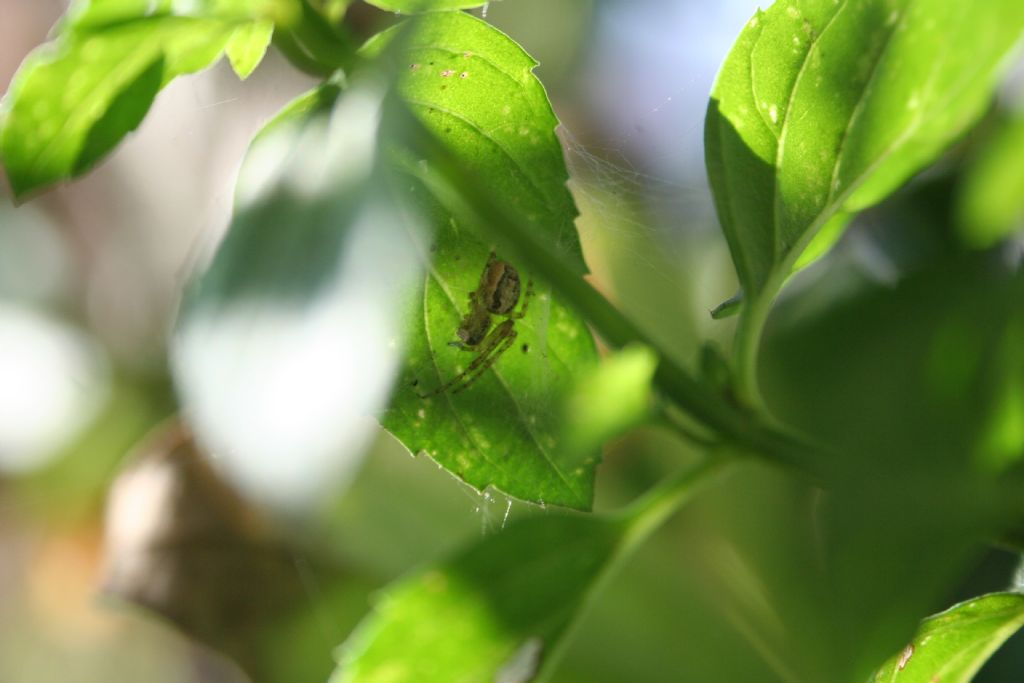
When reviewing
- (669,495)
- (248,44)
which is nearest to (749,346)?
(669,495)

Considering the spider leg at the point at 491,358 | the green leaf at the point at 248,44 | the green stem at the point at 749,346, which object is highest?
the green leaf at the point at 248,44

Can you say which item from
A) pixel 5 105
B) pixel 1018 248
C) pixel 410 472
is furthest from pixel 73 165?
pixel 410 472

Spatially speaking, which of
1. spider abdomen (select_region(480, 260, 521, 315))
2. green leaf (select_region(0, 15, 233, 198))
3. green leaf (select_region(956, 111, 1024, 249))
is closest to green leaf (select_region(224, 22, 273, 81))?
green leaf (select_region(0, 15, 233, 198))

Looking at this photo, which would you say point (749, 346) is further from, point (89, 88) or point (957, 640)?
point (89, 88)

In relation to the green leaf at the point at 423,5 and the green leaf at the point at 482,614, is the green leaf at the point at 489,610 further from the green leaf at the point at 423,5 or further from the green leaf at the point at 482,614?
the green leaf at the point at 423,5

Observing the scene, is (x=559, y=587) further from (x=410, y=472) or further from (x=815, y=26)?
(x=410, y=472)

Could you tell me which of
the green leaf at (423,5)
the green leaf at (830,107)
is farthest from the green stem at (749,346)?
the green leaf at (423,5)
